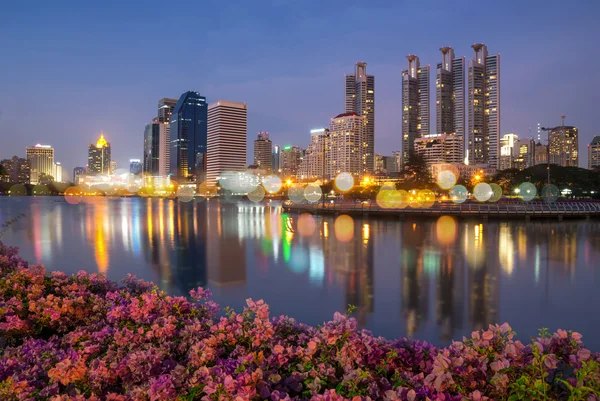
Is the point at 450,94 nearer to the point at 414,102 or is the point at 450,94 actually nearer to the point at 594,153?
the point at 414,102

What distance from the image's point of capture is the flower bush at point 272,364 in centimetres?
263

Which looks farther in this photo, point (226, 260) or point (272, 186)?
point (272, 186)

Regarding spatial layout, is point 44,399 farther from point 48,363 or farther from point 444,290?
point 444,290

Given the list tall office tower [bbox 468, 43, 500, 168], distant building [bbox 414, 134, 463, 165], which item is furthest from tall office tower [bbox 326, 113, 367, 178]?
tall office tower [bbox 468, 43, 500, 168]

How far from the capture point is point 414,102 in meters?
193

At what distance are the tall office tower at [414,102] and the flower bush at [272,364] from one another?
194301 mm

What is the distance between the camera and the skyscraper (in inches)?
7200

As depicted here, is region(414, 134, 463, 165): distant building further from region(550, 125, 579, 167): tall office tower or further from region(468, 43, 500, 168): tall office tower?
region(550, 125, 579, 167): tall office tower

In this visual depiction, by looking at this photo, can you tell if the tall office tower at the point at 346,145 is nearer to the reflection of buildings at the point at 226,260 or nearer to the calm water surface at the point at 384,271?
the calm water surface at the point at 384,271

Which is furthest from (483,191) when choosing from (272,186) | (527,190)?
(272,186)

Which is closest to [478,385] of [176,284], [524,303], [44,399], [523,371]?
[523,371]

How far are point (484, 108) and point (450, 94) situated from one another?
49.6 ft

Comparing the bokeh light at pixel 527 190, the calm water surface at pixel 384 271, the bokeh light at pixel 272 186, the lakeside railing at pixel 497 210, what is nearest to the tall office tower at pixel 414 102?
the bokeh light at pixel 272 186

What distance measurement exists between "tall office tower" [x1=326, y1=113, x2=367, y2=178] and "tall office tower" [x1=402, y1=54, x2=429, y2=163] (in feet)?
70.6
